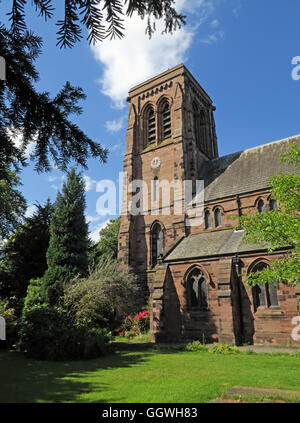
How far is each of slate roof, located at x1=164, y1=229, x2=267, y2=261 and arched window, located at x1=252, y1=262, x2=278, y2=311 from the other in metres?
1.74

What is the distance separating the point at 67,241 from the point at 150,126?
1580 centimetres

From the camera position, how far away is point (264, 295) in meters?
15.8

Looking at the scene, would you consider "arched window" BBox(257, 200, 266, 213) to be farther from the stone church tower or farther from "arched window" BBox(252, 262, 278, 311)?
the stone church tower

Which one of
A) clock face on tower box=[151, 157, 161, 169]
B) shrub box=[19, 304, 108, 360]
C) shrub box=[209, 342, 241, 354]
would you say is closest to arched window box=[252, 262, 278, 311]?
shrub box=[209, 342, 241, 354]

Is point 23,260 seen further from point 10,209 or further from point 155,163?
point 155,163

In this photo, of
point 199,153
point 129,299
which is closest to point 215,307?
point 129,299

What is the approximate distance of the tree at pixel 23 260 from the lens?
25500 mm

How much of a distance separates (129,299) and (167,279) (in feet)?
10.6

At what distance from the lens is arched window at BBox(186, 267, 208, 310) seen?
17875mm

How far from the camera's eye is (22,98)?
9.47 ft

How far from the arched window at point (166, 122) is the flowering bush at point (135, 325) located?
17511mm

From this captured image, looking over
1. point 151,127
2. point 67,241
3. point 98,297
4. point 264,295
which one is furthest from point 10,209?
point 264,295

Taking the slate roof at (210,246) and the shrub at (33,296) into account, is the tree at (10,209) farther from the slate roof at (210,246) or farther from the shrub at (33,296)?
the slate roof at (210,246)

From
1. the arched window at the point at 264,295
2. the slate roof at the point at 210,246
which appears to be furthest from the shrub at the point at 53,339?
the arched window at the point at 264,295
